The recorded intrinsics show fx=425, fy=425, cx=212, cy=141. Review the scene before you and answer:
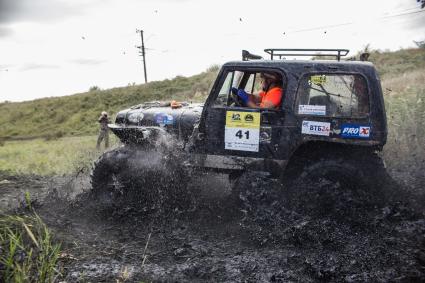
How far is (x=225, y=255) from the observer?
186 inches

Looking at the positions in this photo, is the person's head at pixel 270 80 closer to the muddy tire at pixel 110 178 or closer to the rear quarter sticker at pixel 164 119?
the rear quarter sticker at pixel 164 119

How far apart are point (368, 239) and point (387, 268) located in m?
0.52

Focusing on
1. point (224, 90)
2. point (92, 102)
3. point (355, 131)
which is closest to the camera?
point (355, 131)

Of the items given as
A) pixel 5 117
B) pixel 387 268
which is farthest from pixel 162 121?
pixel 5 117

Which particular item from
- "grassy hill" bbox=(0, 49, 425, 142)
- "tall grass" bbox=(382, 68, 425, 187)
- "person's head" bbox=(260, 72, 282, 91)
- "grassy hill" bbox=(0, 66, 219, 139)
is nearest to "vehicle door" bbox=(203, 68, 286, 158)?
"person's head" bbox=(260, 72, 282, 91)

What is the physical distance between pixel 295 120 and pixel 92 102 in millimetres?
31183

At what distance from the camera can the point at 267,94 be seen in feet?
17.8

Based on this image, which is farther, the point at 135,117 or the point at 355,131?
the point at 135,117

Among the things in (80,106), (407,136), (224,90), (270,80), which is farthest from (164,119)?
(80,106)

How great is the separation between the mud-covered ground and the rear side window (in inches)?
35.4

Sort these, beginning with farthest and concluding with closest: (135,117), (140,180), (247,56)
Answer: (135,117)
(247,56)
(140,180)

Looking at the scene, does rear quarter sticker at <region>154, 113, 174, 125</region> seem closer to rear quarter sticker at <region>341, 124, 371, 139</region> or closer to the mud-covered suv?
the mud-covered suv

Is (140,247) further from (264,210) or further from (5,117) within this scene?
(5,117)

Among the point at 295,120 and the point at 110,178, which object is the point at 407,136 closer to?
the point at 295,120
